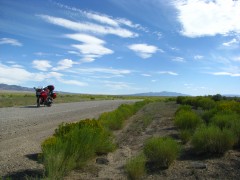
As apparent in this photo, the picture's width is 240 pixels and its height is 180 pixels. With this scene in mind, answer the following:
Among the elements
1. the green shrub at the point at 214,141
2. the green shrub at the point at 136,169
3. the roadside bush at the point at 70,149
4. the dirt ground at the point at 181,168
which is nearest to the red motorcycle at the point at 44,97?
the roadside bush at the point at 70,149

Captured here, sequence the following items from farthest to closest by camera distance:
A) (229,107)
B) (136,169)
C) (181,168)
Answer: (229,107)
(181,168)
(136,169)

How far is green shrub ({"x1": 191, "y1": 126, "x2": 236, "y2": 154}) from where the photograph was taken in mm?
10656

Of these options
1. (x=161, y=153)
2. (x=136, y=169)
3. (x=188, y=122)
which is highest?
(x=188, y=122)

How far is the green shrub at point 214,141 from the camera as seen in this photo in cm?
1066

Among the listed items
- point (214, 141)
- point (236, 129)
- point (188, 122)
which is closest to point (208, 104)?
point (188, 122)

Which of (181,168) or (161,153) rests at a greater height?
(161,153)

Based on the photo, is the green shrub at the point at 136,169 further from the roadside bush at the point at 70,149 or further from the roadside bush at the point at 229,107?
the roadside bush at the point at 229,107

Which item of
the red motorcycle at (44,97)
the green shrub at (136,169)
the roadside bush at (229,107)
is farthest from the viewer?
the red motorcycle at (44,97)

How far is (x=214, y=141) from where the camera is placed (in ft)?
34.9

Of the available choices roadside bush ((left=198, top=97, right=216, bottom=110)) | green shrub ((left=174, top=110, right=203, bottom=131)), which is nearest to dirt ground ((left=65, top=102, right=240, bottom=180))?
green shrub ((left=174, top=110, right=203, bottom=131))

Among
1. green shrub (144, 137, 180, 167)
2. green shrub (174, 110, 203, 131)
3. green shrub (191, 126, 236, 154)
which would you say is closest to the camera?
green shrub (144, 137, 180, 167)

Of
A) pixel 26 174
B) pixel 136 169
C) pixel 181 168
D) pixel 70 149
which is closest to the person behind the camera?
pixel 26 174

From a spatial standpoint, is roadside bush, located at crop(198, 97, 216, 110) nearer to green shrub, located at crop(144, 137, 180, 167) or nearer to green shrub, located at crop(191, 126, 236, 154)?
green shrub, located at crop(191, 126, 236, 154)

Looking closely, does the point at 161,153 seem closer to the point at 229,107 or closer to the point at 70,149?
the point at 70,149
